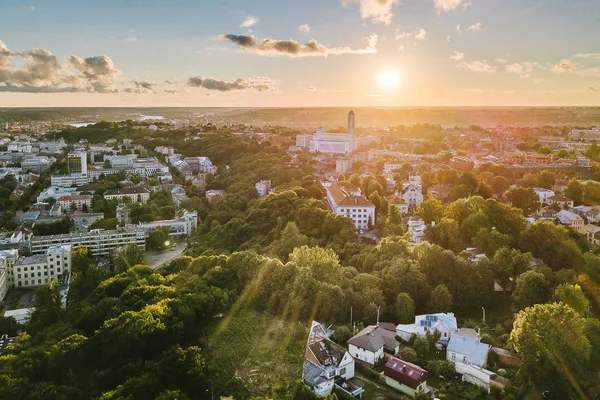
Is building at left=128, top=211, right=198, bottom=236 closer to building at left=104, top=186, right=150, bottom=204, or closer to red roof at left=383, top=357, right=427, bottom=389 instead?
building at left=104, top=186, right=150, bottom=204

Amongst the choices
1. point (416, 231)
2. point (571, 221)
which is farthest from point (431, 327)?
point (571, 221)

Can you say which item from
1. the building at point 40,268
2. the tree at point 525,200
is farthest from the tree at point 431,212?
the building at point 40,268

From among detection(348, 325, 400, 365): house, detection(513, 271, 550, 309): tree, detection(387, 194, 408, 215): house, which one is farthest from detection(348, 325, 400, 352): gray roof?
detection(387, 194, 408, 215): house

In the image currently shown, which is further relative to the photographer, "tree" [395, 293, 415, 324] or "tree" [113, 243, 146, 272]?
"tree" [113, 243, 146, 272]

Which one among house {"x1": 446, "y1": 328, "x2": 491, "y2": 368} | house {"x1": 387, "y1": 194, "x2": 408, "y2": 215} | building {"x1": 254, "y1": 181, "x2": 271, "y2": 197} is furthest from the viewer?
building {"x1": 254, "y1": 181, "x2": 271, "y2": 197}

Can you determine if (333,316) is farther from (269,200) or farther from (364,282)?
(269,200)

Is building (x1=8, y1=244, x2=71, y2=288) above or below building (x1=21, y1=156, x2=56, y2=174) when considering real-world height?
below

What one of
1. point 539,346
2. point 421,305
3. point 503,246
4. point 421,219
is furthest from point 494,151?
point 539,346
